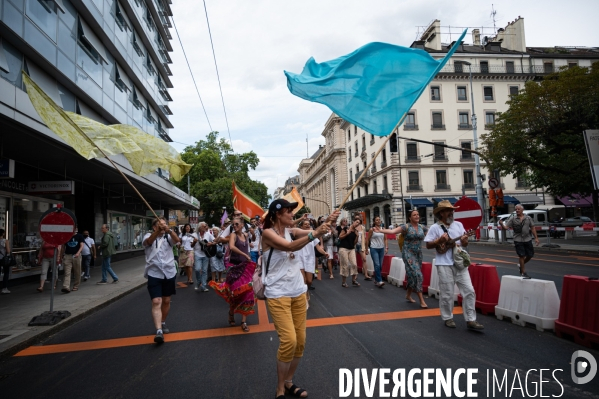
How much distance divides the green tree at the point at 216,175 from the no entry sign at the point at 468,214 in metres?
41.8

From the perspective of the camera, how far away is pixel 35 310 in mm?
8273

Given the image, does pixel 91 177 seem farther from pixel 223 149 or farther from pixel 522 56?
pixel 522 56

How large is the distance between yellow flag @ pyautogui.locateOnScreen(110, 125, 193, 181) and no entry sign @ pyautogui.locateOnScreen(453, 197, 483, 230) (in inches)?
184

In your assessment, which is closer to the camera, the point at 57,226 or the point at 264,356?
the point at 264,356

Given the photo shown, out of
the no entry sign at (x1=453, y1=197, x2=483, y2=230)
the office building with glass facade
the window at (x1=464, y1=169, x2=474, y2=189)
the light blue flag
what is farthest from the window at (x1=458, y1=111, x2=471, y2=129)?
the light blue flag

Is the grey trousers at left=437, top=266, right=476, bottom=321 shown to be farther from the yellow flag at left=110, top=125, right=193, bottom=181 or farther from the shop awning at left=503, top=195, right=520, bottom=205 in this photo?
the shop awning at left=503, top=195, right=520, bottom=205

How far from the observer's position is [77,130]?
5.55 m

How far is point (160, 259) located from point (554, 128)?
71.2 ft

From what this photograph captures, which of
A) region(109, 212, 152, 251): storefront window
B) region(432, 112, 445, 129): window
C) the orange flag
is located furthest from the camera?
region(432, 112, 445, 129): window

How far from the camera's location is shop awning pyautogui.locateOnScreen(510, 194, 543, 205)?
4559cm

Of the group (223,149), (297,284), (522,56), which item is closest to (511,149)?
(297,284)

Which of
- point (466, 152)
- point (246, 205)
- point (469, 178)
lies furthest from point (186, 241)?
point (469, 178)

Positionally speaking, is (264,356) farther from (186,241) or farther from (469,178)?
(469,178)

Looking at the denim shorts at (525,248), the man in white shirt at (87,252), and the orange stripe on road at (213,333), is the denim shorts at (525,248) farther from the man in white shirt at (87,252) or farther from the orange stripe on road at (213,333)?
the man in white shirt at (87,252)
